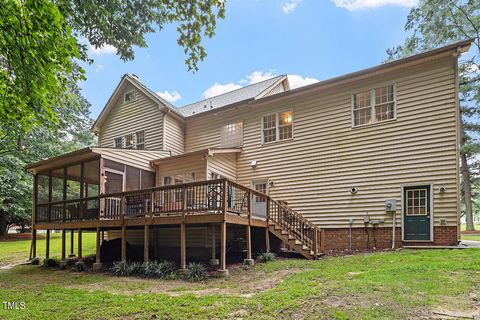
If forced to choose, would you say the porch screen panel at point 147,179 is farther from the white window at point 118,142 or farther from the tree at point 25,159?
the tree at point 25,159

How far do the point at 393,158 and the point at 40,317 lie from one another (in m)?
11.0

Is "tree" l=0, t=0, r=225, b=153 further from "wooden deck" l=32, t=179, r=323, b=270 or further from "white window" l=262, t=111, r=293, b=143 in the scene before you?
"white window" l=262, t=111, r=293, b=143

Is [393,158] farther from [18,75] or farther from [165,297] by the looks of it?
A: [18,75]

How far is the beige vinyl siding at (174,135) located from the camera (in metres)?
16.0

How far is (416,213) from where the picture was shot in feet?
35.1

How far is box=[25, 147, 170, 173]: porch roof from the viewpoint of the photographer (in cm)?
1200

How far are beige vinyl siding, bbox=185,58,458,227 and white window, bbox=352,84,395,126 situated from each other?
0.68 ft

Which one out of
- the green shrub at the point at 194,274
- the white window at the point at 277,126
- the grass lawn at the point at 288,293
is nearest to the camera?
the grass lawn at the point at 288,293

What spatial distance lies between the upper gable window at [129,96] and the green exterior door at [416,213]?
14.0 meters

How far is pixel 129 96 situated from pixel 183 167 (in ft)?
21.3

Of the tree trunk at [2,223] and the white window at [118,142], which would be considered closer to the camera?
the white window at [118,142]

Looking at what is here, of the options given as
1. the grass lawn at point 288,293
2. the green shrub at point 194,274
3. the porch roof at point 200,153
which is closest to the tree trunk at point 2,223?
the porch roof at point 200,153

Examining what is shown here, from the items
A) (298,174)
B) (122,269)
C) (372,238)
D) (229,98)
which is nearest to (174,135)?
(229,98)

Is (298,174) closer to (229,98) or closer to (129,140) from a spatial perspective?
(229,98)
